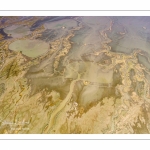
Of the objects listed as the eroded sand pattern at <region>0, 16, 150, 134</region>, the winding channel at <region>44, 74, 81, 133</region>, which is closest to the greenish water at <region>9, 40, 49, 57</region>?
the eroded sand pattern at <region>0, 16, 150, 134</region>

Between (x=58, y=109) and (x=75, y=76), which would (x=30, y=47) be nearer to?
(x=75, y=76)

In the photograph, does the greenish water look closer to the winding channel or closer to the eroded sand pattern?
the eroded sand pattern

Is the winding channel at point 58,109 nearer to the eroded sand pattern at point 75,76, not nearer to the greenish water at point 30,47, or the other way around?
the eroded sand pattern at point 75,76

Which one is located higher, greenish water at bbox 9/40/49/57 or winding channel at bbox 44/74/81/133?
greenish water at bbox 9/40/49/57

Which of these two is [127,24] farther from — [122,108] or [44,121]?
[44,121]

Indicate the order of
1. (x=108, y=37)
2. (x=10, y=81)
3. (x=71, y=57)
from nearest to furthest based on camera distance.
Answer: (x=10, y=81) → (x=71, y=57) → (x=108, y=37)

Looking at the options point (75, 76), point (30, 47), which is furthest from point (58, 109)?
point (30, 47)

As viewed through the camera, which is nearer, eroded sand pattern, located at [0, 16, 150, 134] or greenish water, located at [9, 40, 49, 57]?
eroded sand pattern, located at [0, 16, 150, 134]

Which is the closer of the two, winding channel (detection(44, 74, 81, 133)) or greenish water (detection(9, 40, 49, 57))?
winding channel (detection(44, 74, 81, 133))
